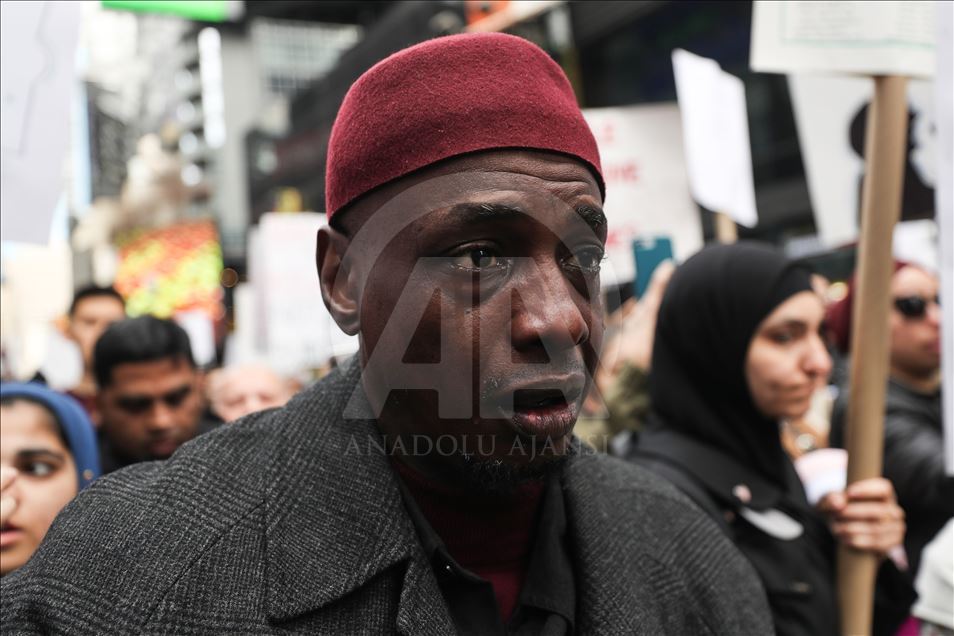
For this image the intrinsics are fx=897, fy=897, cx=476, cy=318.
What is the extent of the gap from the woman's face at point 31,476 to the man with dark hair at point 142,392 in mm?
1334

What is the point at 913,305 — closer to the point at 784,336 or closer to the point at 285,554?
the point at 784,336

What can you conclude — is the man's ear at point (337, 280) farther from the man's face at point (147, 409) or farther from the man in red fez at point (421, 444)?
the man's face at point (147, 409)

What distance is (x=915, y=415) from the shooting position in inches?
121

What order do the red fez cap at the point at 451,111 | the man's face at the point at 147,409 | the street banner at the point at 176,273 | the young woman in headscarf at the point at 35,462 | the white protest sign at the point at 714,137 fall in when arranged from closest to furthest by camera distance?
the red fez cap at the point at 451,111 < the young woman in headscarf at the point at 35,462 < the man's face at the point at 147,409 < the white protest sign at the point at 714,137 < the street banner at the point at 176,273

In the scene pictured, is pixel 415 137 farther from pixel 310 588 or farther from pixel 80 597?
pixel 80 597

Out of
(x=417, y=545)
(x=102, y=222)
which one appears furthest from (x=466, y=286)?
(x=102, y=222)

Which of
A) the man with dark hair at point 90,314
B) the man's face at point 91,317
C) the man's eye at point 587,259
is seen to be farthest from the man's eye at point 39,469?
the man's face at point 91,317

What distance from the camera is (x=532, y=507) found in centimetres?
152

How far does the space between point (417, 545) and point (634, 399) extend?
2.44 metres

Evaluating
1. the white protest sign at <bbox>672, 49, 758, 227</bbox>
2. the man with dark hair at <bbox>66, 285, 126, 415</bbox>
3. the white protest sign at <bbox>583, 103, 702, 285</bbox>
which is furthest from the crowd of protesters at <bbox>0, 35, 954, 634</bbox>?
the man with dark hair at <bbox>66, 285, 126, 415</bbox>

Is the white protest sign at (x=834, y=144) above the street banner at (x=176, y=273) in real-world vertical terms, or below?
above

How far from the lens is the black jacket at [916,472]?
2748mm

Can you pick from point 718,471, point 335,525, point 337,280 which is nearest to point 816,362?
point 718,471

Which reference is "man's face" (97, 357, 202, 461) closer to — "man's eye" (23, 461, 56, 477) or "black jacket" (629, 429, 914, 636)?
"man's eye" (23, 461, 56, 477)
